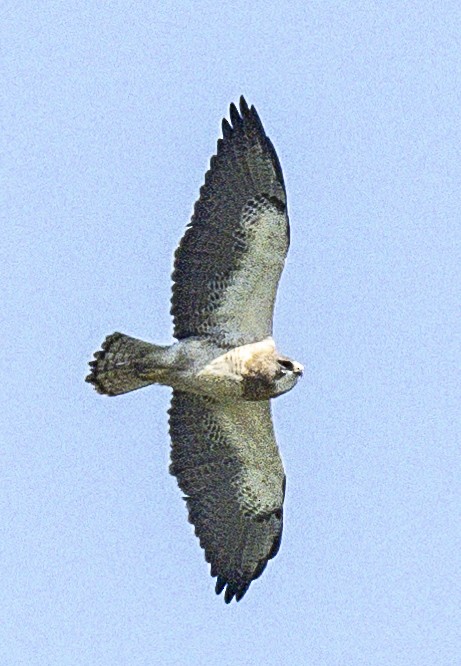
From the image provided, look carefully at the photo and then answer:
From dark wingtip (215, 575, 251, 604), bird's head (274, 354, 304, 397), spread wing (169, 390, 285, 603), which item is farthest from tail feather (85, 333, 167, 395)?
dark wingtip (215, 575, 251, 604)

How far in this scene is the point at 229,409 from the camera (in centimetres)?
2266

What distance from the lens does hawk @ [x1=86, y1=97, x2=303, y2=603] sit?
21797mm

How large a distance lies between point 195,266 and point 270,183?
1.06 m

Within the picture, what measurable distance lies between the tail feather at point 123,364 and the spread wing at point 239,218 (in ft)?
2.33

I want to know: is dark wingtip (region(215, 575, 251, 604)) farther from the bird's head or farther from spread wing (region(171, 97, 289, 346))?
spread wing (region(171, 97, 289, 346))

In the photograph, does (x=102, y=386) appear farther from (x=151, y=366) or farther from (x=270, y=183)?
(x=270, y=183)

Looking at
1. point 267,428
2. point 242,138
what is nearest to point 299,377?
point 267,428

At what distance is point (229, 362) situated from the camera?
72.5ft

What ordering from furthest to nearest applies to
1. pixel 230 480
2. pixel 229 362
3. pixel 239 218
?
pixel 230 480, pixel 229 362, pixel 239 218

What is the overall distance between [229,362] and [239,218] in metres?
1.40

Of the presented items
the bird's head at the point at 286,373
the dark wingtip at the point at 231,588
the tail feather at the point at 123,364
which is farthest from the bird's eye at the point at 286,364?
the dark wingtip at the point at 231,588

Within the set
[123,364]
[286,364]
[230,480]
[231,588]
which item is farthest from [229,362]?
[231,588]

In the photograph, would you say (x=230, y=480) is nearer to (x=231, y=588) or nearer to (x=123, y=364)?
(x=231, y=588)

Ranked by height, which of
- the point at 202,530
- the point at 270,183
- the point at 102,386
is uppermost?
the point at 270,183
